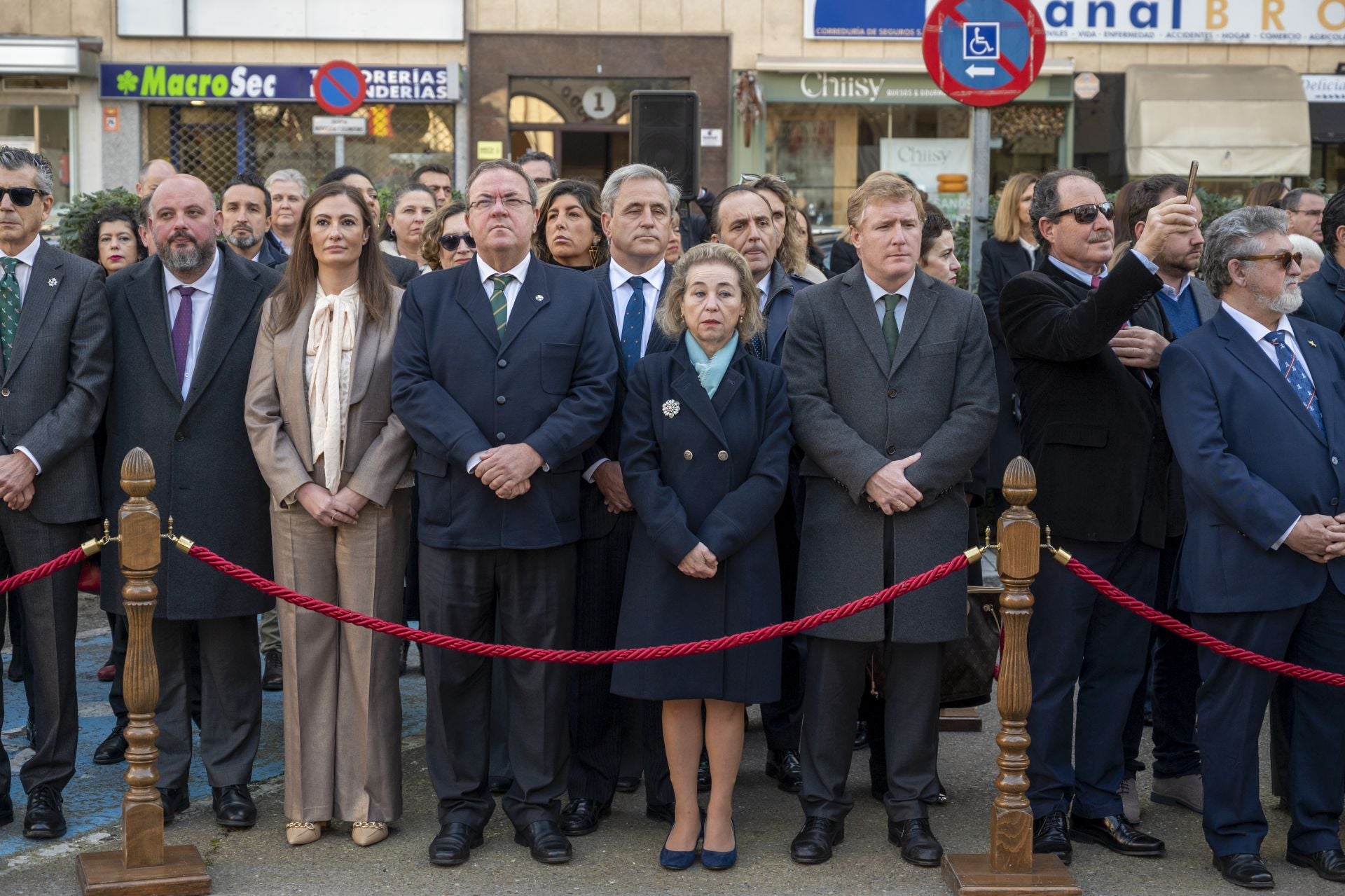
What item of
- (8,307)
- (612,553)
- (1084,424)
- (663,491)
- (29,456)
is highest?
(8,307)

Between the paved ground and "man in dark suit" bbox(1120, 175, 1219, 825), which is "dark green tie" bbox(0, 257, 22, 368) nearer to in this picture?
the paved ground

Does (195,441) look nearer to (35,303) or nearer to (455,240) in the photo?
(35,303)

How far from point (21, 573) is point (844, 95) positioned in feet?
54.9

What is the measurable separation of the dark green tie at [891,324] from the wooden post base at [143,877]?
2.82 m

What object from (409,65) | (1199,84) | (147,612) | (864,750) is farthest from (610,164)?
(147,612)

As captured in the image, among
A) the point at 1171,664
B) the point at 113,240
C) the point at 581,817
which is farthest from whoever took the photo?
the point at 113,240

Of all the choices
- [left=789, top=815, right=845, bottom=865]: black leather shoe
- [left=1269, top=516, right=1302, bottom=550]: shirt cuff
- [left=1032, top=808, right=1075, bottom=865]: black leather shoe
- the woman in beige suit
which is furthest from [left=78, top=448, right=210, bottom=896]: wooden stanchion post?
[left=1269, top=516, right=1302, bottom=550]: shirt cuff

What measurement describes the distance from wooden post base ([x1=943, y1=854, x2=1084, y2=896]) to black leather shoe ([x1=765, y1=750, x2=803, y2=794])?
1034 mm

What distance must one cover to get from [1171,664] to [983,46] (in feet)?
14.2

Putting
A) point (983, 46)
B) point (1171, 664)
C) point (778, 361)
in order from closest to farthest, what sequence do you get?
point (778, 361)
point (1171, 664)
point (983, 46)

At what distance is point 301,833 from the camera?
533 cm

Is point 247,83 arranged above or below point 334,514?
above

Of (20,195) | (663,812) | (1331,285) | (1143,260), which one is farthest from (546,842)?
(1331,285)

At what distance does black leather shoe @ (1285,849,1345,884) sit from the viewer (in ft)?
16.6
